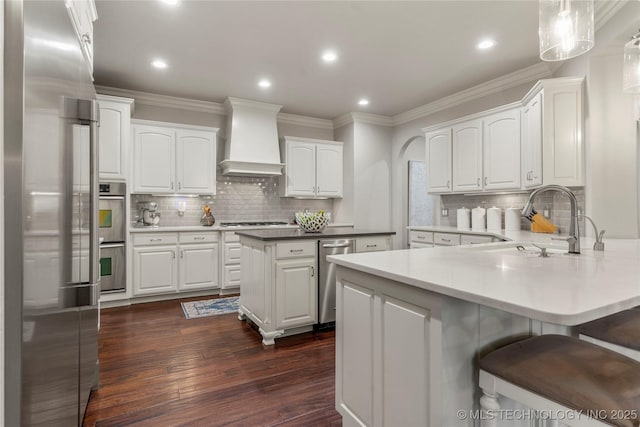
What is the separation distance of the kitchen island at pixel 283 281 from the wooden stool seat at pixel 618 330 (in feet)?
6.78

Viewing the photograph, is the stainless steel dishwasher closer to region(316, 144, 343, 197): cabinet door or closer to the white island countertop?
the white island countertop

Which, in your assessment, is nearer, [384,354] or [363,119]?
[384,354]

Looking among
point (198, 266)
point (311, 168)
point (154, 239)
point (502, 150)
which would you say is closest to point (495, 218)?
point (502, 150)

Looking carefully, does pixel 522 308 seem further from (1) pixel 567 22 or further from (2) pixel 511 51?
(2) pixel 511 51

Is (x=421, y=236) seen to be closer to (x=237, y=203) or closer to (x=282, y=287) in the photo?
(x=282, y=287)

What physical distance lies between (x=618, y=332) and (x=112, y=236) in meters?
4.47

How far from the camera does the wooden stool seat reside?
1.27 m

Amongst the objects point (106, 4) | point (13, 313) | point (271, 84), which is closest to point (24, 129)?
point (13, 313)

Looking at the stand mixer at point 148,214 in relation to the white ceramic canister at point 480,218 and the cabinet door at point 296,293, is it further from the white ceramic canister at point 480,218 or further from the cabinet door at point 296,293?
the white ceramic canister at point 480,218

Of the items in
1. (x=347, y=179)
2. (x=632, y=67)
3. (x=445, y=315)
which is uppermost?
(x=632, y=67)

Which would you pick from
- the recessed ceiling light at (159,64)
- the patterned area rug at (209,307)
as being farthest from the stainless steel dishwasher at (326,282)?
the recessed ceiling light at (159,64)

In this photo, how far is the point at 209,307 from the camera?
400 centimetres

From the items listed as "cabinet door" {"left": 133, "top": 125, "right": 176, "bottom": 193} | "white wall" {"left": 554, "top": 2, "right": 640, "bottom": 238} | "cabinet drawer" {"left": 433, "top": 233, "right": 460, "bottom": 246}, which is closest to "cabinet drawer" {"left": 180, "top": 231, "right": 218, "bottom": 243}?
"cabinet door" {"left": 133, "top": 125, "right": 176, "bottom": 193}

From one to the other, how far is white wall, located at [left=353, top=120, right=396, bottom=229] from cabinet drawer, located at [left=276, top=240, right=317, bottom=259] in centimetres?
271
